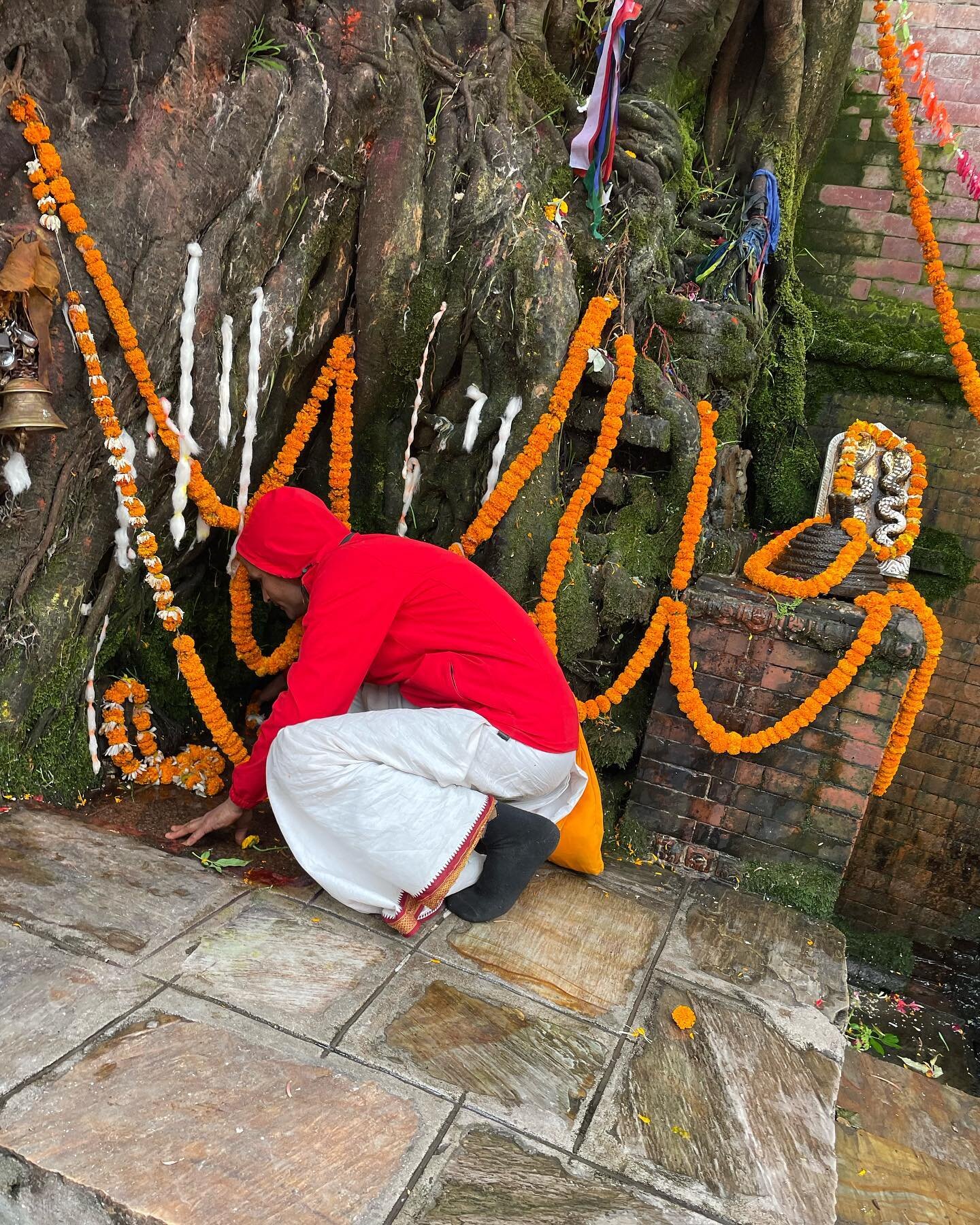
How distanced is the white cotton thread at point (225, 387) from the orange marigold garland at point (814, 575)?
253 cm

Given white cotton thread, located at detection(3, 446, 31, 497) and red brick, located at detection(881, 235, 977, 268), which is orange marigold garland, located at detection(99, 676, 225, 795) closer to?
white cotton thread, located at detection(3, 446, 31, 497)

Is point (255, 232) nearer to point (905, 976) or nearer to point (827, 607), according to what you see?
point (827, 607)

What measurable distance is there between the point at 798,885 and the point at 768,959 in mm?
686

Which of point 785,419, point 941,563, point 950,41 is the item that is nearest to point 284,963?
point 785,419

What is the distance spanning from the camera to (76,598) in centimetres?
321

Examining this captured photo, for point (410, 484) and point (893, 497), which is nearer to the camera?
point (410, 484)

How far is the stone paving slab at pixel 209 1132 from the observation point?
1668 millimetres

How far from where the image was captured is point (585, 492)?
409 centimetres

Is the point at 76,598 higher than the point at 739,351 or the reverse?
the reverse

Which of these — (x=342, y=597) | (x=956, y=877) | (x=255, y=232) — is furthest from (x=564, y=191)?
(x=956, y=877)

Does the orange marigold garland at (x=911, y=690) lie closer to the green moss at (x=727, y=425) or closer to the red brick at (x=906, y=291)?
the green moss at (x=727, y=425)

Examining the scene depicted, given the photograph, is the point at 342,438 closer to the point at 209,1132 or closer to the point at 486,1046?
the point at 486,1046

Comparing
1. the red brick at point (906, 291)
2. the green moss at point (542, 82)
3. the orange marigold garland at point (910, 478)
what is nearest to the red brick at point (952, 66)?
the red brick at point (906, 291)

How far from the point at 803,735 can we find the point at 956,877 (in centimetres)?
320
